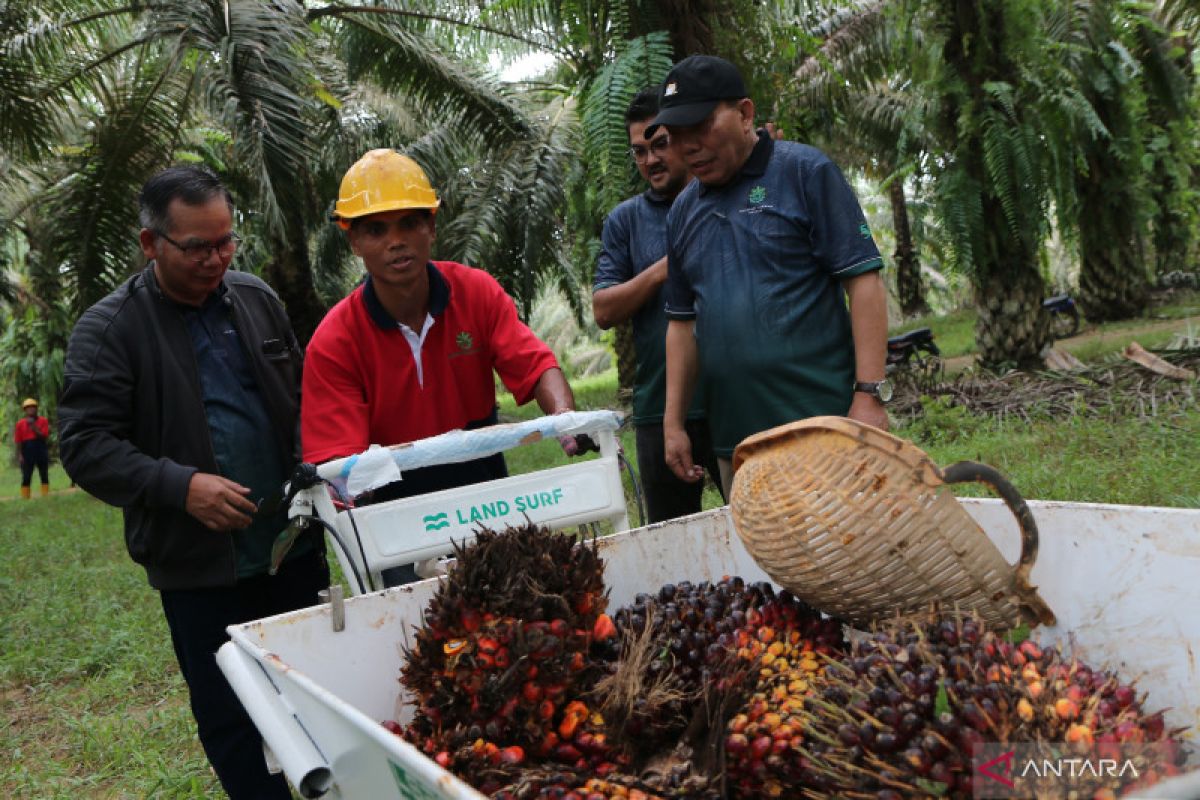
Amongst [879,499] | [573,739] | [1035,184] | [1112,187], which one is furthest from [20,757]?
[1112,187]

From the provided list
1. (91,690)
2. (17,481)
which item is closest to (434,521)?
(91,690)

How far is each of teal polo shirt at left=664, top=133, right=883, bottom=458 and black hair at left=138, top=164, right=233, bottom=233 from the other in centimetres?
135

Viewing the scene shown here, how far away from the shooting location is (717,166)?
291 cm

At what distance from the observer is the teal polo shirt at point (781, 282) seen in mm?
2824

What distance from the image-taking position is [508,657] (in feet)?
5.77

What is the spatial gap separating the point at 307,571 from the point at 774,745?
191cm

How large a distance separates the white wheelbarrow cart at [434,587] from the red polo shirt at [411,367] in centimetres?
40

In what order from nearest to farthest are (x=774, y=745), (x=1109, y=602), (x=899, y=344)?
(x=774, y=745)
(x=1109, y=602)
(x=899, y=344)

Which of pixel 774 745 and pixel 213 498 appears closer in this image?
pixel 774 745

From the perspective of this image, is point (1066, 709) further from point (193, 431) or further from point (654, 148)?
point (654, 148)

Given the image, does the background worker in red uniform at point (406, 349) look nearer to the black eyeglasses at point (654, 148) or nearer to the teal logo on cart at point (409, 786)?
the black eyeglasses at point (654, 148)

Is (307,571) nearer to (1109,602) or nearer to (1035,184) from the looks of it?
(1109,602)

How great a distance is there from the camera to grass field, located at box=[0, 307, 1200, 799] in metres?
4.34

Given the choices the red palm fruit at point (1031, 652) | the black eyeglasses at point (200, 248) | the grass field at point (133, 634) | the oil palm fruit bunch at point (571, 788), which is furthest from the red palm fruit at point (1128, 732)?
the grass field at point (133, 634)
